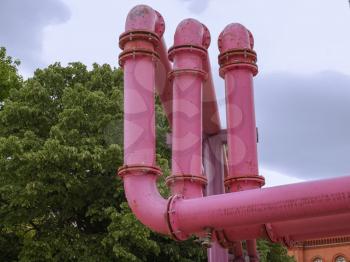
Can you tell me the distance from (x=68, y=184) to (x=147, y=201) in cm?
898

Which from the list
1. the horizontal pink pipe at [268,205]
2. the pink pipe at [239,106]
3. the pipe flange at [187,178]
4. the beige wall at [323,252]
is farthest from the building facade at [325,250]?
the horizontal pink pipe at [268,205]

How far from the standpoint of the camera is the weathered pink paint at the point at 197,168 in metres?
6.40

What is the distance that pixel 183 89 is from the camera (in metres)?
7.96

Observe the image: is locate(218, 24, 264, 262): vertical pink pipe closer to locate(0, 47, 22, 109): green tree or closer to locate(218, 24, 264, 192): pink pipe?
locate(218, 24, 264, 192): pink pipe

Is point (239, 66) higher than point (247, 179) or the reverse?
higher

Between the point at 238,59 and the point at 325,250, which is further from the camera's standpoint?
the point at 325,250

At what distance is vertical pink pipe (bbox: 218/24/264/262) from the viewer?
7934mm

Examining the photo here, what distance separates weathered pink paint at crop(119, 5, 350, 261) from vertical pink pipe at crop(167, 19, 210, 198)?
0.01 m

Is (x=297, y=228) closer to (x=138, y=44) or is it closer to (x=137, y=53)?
(x=137, y=53)

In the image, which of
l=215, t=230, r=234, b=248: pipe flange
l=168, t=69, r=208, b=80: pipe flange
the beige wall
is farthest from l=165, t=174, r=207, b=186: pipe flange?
the beige wall

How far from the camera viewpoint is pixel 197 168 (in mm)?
7680

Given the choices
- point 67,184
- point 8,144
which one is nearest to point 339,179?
point 67,184

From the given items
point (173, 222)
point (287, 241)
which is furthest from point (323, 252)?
point (173, 222)

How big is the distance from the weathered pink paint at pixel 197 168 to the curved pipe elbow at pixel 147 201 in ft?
0.04
